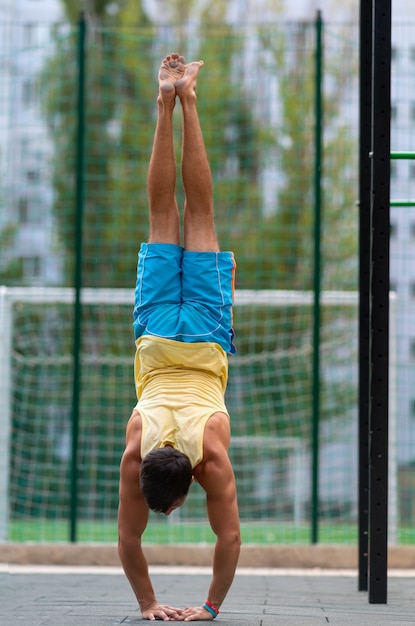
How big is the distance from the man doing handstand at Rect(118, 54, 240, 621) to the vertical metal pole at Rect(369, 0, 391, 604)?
0.64 meters

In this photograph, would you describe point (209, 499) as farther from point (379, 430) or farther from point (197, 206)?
point (197, 206)

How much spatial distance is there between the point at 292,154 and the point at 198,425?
10227mm

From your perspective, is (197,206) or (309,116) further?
(309,116)

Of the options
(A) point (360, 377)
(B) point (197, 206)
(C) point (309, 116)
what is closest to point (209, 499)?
(B) point (197, 206)

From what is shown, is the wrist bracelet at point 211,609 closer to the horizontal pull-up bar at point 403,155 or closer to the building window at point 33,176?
the horizontal pull-up bar at point 403,155

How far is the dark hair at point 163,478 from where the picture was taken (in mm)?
3721

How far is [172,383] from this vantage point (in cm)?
421

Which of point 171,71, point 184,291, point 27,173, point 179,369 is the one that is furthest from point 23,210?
point 179,369

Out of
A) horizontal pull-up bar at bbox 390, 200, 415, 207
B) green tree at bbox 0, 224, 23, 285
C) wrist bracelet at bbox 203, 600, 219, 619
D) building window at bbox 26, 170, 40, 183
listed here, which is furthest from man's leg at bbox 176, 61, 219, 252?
green tree at bbox 0, 224, 23, 285

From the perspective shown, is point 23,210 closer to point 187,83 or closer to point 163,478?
point 187,83

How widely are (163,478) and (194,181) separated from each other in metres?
1.43

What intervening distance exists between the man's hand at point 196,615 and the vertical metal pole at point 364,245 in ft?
4.88

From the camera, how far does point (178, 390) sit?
4156mm

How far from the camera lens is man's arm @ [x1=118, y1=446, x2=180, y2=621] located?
3.98 m
